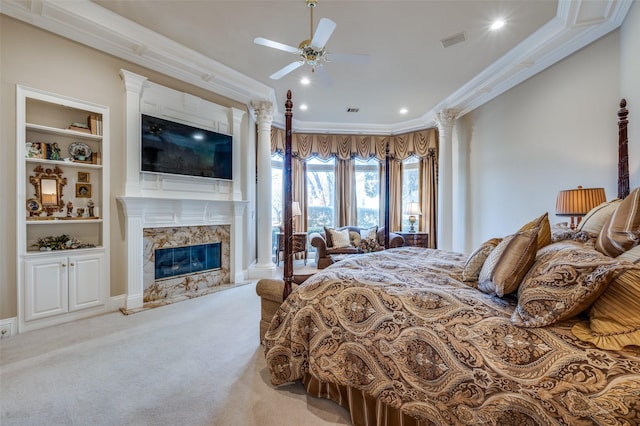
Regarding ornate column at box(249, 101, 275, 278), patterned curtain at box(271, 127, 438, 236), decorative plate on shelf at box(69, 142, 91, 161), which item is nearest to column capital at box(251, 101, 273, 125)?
ornate column at box(249, 101, 275, 278)

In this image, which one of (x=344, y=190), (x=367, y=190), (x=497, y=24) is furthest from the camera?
(x=367, y=190)

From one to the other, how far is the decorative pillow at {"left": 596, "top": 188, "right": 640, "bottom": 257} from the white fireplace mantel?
4055 mm

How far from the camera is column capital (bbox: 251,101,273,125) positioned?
15.0ft

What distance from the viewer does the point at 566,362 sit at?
965 millimetres

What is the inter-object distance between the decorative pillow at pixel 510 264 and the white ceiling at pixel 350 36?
98.0 inches

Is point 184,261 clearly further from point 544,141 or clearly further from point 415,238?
point 544,141

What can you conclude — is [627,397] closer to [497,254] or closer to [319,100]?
[497,254]

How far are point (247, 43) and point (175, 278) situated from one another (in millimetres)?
3212

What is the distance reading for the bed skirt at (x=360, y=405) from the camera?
1.34 m

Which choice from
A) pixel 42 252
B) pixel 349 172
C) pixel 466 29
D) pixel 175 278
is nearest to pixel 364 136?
pixel 349 172

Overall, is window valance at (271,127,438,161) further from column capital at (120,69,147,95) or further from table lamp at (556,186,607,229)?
table lamp at (556,186,607,229)

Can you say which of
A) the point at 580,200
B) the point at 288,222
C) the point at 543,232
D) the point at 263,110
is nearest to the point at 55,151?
the point at 288,222

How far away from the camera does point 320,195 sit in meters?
6.64

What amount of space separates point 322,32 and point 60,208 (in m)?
3.17
